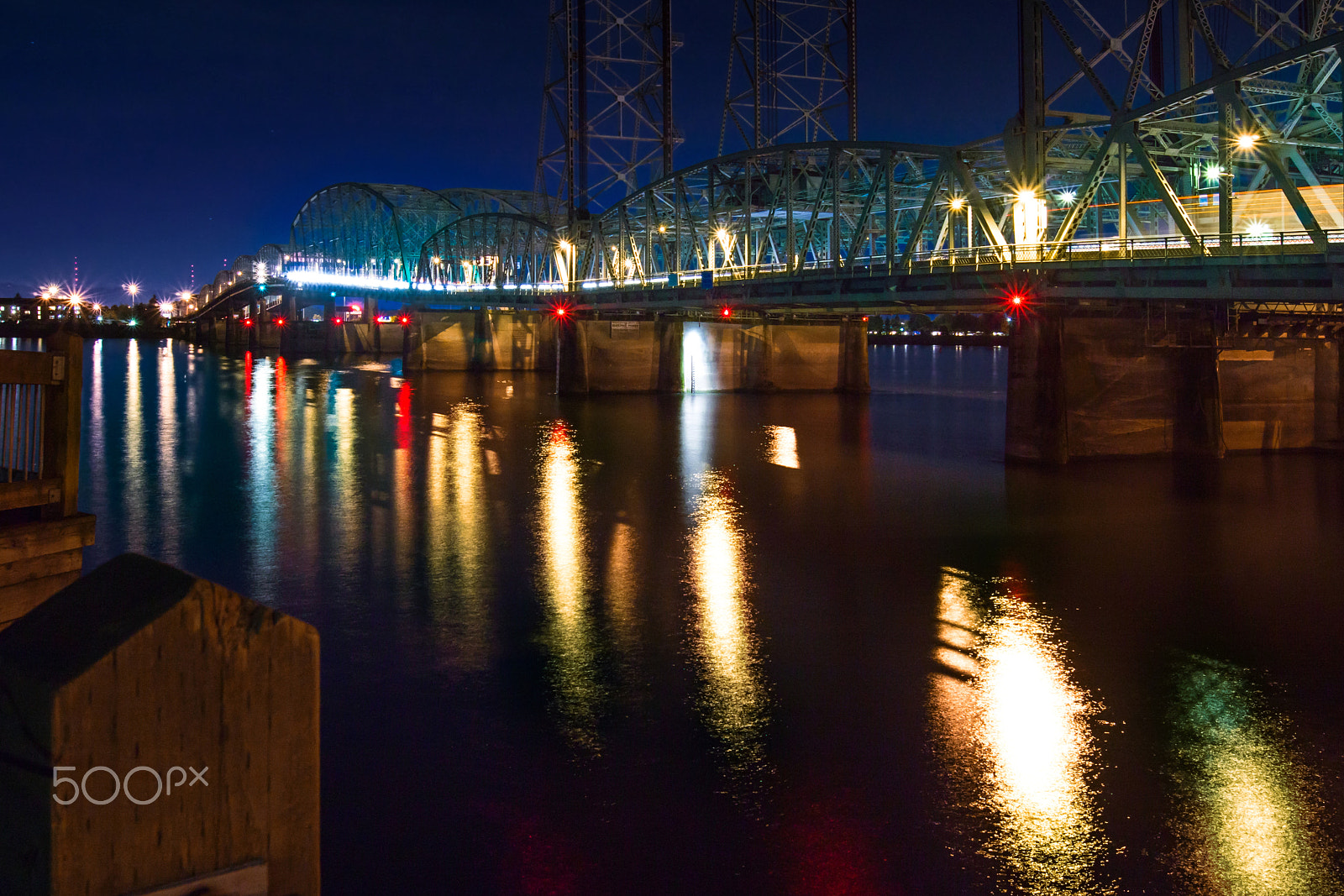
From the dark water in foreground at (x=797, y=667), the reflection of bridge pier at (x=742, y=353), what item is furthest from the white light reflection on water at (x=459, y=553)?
the reflection of bridge pier at (x=742, y=353)

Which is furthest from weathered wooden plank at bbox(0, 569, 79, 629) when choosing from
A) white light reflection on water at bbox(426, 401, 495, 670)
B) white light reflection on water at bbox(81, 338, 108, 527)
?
white light reflection on water at bbox(81, 338, 108, 527)

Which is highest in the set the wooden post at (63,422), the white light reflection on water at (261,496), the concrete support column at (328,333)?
the concrete support column at (328,333)

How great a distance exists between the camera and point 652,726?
12250mm

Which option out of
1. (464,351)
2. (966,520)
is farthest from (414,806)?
(464,351)

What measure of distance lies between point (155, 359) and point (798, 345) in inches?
3322

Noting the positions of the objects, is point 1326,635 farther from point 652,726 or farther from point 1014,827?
point 652,726

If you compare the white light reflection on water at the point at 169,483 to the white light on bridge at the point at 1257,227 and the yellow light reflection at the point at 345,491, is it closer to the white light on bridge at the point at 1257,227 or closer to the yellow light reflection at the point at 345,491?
the yellow light reflection at the point at 345,491

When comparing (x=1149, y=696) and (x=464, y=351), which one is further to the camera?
(x=464, y=351)

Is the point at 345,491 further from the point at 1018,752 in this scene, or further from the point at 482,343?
the point at 482,343

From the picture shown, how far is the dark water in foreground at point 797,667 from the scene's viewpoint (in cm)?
948

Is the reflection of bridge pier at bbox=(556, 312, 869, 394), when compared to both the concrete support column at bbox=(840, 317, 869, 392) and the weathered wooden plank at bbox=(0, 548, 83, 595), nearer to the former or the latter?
the concrete support column at bbox=(840, 317, 869, 392)

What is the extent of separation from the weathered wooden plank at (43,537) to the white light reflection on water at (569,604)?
5.32 metres

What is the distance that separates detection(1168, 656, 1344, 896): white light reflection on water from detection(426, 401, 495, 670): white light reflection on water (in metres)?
8.54

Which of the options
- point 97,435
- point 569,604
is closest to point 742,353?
point 97,435
